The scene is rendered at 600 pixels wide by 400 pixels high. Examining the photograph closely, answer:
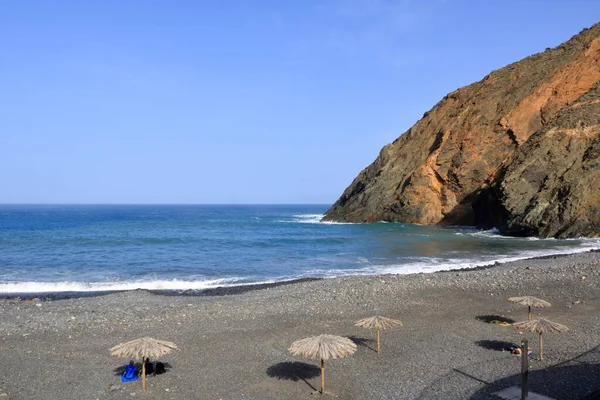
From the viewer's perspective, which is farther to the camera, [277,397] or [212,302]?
[212,302]

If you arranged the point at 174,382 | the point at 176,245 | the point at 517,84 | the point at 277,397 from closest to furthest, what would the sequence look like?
1. the point at 277,397
2. the point at 174,382
3. the point at 176,245
4. the point at 517,84

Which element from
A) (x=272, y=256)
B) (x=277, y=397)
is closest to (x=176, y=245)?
(x=272, y=256)

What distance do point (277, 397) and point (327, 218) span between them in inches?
2782

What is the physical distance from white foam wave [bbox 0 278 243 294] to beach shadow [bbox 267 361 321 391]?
41.7 feet

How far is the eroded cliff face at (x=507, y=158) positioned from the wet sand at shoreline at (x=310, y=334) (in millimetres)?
23919

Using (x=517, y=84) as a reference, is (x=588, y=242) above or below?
below

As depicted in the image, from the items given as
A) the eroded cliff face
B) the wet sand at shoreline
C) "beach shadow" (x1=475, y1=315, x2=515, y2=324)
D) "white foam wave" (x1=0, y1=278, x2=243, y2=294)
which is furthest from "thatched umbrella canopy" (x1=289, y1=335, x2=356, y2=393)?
the eroded cliff face

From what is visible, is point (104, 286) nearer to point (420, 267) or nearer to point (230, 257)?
point (230, 257)

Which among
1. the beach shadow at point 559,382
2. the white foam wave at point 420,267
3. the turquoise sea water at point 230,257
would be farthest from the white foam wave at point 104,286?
the beach shadow at point 559,382

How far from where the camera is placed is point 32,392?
10133 millimetres

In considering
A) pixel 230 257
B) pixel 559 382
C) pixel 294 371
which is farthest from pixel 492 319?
pixel 230 257

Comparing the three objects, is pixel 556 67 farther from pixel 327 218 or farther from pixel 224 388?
pixel 224 388

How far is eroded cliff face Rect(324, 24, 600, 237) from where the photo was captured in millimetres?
43375

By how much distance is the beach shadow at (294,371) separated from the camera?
10.8 meters
